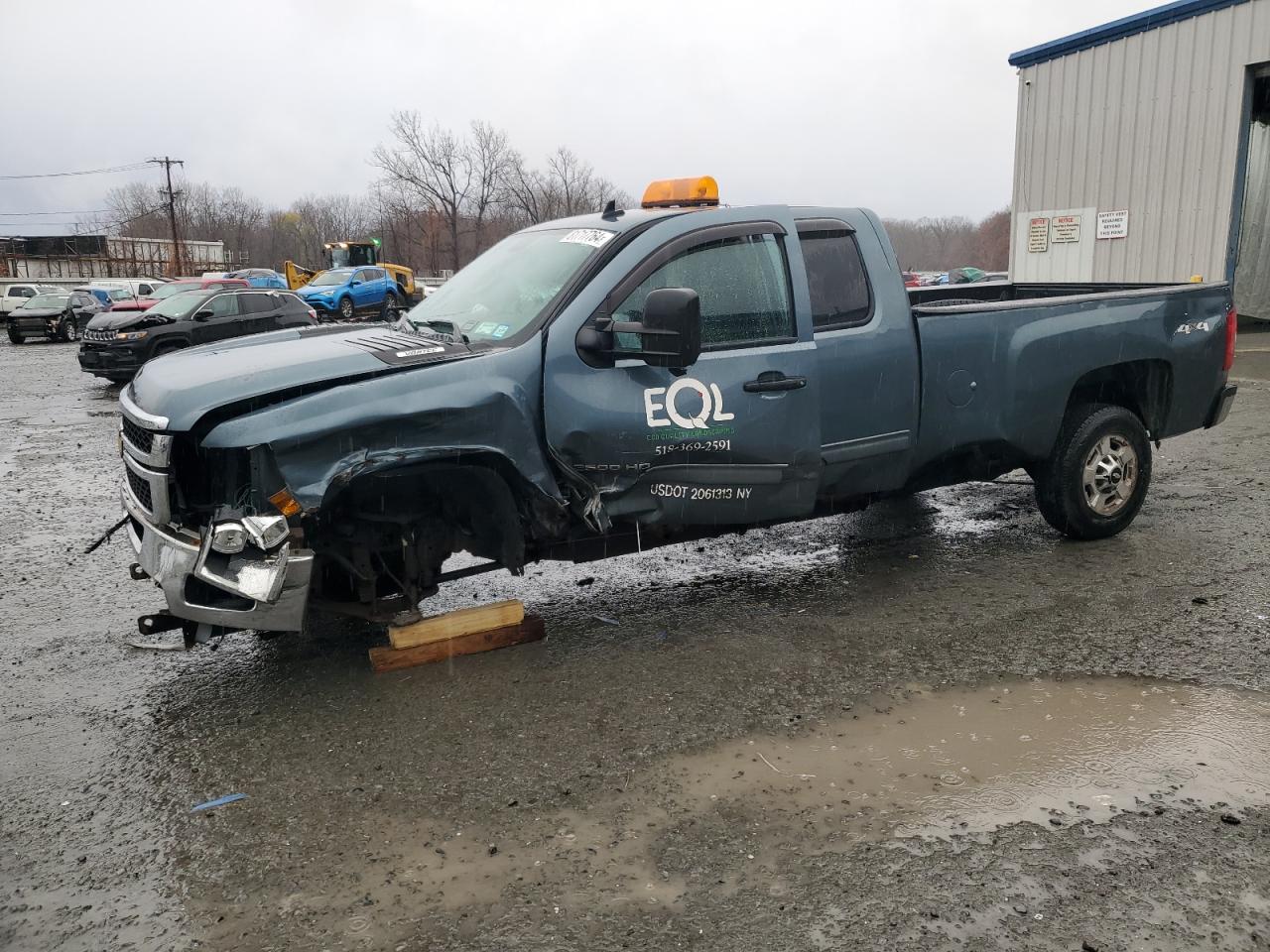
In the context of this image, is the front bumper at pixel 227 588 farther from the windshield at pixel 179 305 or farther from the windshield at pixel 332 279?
the windshield at pixel 332 279

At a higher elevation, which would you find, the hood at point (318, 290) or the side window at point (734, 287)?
the hood at point (318, 290)

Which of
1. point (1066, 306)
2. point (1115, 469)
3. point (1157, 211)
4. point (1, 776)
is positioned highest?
point (1157, 211)

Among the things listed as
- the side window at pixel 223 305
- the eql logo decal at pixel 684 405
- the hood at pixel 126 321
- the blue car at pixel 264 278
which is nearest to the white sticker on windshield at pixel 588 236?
the eql logo decal at pixel 684 405

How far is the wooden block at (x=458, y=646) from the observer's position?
451 centimetres

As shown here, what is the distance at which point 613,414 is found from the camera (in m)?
4.36

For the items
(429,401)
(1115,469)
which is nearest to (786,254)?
(429,401)

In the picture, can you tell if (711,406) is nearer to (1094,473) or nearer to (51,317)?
(1094,473)

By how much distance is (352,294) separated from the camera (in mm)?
30609

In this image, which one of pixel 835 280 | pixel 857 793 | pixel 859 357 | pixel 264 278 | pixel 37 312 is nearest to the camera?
pixel 857 793

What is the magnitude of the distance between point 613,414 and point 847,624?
5.53 feet

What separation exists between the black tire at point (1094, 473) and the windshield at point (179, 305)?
50.5ft

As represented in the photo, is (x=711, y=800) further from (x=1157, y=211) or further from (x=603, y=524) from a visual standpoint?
(x=1157, y=211)

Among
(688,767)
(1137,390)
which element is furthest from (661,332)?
(1137,390)

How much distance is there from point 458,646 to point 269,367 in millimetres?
1515
